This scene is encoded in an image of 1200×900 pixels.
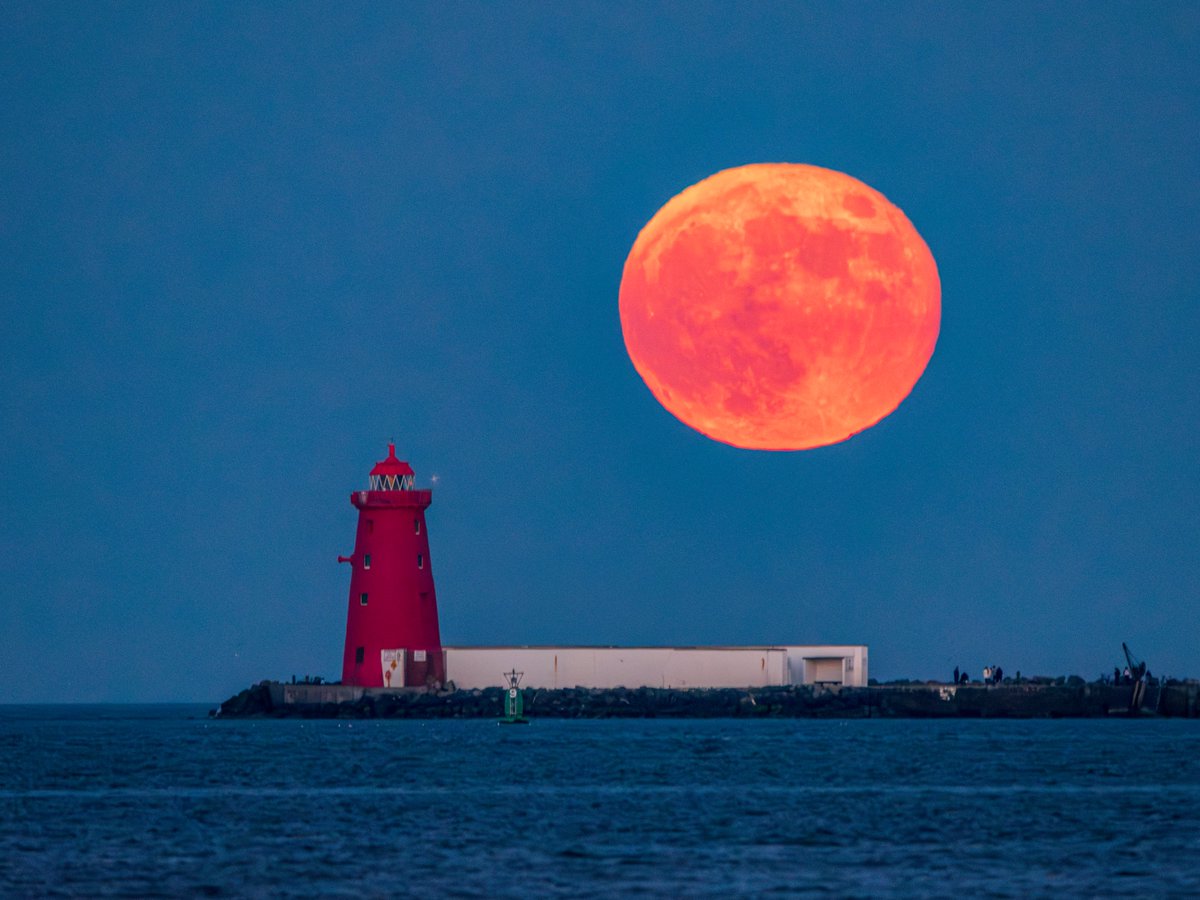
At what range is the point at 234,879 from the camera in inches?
1629

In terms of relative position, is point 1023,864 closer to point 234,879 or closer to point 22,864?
point 234,879

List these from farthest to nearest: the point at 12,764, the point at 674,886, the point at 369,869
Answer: the point at 12,764 < the point at 369,869 < the point at 674,886

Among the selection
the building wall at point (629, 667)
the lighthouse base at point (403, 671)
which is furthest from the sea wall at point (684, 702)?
the building wall at point (629, 667)

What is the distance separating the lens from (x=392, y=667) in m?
101

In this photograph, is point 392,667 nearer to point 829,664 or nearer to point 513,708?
point 513,708

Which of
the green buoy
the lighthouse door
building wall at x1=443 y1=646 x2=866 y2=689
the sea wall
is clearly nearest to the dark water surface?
the lighthouse door

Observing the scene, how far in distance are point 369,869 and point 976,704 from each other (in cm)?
7687

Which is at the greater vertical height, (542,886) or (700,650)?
(700,650)

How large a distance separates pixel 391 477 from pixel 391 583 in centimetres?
498

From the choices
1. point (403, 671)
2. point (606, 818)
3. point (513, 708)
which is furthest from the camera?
point (513, 708)

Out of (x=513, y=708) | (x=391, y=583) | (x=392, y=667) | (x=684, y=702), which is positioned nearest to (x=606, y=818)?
(x=391, y=583)

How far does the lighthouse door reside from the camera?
329 ft

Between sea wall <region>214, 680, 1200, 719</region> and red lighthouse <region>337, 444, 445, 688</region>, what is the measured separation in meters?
1.44

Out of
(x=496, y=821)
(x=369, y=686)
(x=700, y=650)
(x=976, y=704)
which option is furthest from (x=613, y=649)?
(x=496, y=821)
